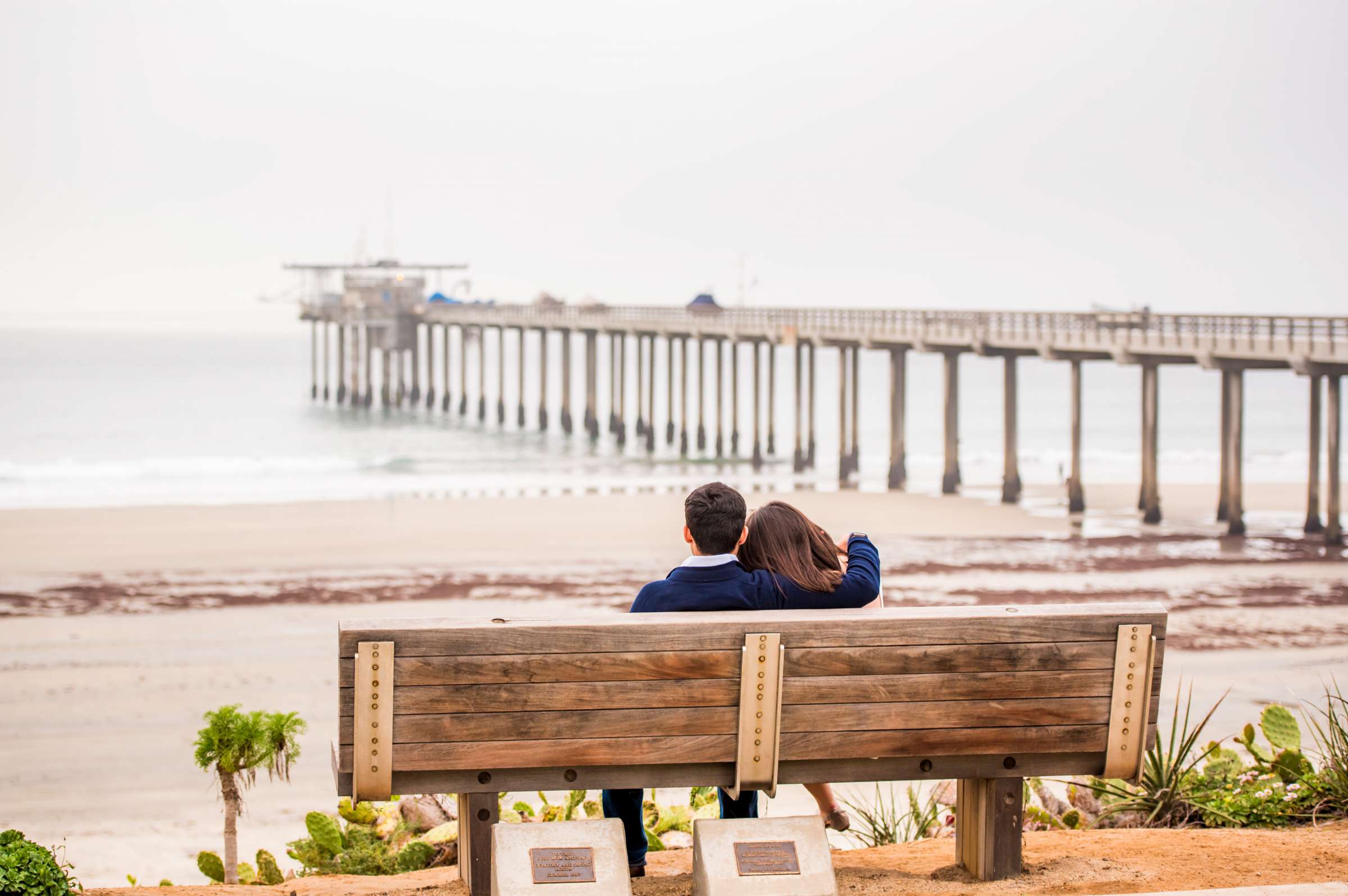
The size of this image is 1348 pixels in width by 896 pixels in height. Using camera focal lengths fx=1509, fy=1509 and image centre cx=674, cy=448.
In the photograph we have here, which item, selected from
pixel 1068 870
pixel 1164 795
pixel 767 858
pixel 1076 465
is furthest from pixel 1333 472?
pixel 767 858

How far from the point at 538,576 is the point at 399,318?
137 feet

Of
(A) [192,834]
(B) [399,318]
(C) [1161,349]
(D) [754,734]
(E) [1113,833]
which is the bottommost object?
(A) [192,834]

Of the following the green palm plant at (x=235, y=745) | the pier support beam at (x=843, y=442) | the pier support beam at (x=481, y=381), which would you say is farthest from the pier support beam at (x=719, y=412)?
the green palm plant at (x=235, y=745)

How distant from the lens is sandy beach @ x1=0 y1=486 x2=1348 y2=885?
354 inches

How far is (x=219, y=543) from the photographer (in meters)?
21.3

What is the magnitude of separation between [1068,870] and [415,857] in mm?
2450

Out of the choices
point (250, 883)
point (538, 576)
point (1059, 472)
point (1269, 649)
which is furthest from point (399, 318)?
point (250, 883)

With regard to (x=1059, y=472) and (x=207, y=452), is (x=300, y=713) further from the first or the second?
(x=207, y=452)

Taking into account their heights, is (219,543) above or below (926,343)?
below

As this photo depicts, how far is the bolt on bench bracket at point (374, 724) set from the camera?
376 centimetres

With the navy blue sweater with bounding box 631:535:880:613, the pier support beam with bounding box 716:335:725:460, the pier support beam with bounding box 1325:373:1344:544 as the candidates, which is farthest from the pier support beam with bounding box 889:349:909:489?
the navy blue sweater with bounding box 631:535:880:613

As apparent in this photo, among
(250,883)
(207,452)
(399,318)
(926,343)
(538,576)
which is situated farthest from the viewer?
(399,318)

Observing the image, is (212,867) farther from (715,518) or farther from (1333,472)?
(1333,472)

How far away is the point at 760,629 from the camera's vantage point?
395cm
